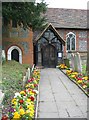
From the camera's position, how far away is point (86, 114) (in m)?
7.54

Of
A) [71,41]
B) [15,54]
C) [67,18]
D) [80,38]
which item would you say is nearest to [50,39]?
[15,54]

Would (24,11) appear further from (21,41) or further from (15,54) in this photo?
(15,54)

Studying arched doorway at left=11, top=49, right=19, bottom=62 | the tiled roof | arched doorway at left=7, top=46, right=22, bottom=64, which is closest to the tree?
arched doorway at left=7, top=46, right=22, bottom=64

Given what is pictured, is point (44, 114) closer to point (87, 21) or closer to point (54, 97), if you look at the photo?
point (54, 97)

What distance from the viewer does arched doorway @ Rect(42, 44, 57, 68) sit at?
1135 inches

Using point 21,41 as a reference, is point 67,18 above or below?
above

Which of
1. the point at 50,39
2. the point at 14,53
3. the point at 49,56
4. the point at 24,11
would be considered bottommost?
the point at 49,56

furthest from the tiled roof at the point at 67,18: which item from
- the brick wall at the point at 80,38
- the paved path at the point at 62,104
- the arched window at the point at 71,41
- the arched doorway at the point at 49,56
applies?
the paved path at the point at 62,104

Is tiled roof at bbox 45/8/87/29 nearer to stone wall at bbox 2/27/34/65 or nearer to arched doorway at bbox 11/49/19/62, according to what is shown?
stone wall at bbox 2/27/34/65

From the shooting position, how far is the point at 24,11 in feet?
56.6

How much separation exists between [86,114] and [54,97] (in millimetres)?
2902

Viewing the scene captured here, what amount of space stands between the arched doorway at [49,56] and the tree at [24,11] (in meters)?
9.70

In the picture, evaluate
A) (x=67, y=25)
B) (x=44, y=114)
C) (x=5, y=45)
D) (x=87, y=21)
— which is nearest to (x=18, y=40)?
(x=5, y=45)

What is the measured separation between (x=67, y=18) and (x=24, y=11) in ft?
57.1
